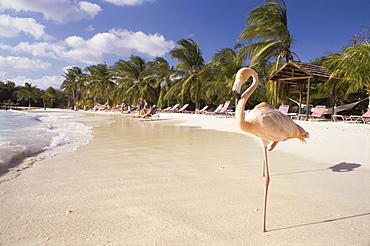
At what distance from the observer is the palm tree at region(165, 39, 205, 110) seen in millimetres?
23875

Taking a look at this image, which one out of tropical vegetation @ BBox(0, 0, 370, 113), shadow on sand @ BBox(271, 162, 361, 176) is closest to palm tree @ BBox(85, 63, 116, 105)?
tropical vegetation @ BBox(0, 0, 370, 113)

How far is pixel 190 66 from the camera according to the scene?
2456cm

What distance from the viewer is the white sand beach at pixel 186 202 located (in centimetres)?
180

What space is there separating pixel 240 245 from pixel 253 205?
2.32 feet

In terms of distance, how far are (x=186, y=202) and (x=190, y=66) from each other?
23.4m

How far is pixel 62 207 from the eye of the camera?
2.27 m

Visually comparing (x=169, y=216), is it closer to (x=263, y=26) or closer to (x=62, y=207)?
(x=62, y=207)

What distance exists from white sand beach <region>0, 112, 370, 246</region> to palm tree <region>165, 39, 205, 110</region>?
795 inches

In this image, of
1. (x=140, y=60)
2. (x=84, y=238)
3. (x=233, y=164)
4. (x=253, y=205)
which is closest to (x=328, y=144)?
(x=233, y=164)

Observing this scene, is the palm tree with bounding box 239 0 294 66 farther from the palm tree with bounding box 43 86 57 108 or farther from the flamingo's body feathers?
the palm tree with bounding box 43 86 57 108

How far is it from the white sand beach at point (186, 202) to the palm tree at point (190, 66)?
20.2 meters

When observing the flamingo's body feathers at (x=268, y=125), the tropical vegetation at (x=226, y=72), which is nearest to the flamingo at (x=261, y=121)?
the flamingo's body feathers at (x=268, y=125)

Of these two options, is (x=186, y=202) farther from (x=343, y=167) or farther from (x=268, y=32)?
(x=268, y=32)

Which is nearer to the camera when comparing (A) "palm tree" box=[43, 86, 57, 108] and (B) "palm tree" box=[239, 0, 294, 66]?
(B) "palm tree" box=[239, 0, 294, 66]
